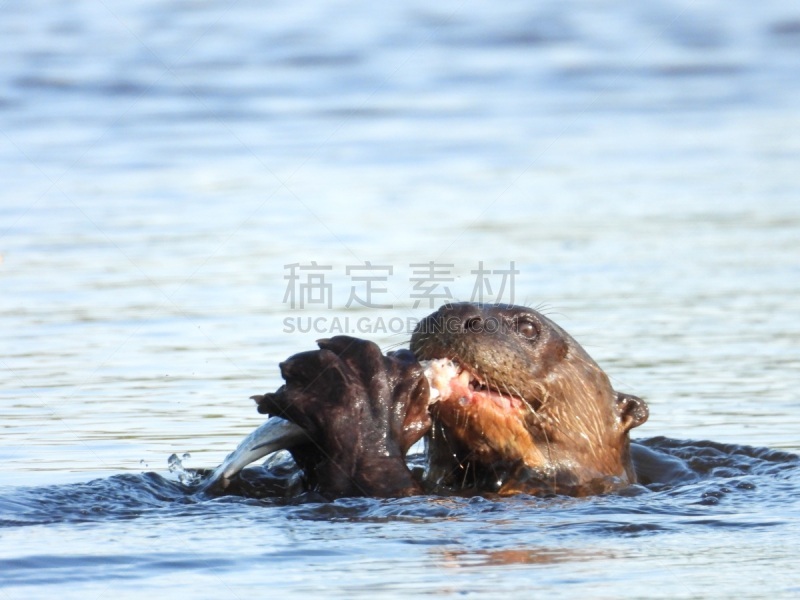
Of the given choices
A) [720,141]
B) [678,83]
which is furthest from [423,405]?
[678,83]

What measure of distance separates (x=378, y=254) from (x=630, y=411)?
4.11m

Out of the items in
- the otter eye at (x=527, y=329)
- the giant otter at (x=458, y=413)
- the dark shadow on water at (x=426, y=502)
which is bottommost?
the dark shadow on water at (x=426, y=502)

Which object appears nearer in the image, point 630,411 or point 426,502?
point 426,502

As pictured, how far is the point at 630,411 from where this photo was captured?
270 inches

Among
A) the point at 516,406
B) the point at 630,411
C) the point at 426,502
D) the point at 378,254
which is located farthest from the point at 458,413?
the point at 378,254

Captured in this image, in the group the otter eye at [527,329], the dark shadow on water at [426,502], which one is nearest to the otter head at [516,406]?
the otter eye at [527,329]

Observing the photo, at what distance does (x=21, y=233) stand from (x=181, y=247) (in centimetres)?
136

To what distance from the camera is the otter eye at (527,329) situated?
6512 mm

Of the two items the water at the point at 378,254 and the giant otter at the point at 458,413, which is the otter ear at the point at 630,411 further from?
the water at the point at 378,254

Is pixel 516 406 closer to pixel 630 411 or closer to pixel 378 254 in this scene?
pixel 630 411

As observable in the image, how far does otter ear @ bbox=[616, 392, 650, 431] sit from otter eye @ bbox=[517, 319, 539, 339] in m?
0.56

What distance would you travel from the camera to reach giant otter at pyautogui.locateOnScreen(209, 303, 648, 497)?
5.80 metres

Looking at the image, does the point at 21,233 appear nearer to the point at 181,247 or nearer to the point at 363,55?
the point at 181,247

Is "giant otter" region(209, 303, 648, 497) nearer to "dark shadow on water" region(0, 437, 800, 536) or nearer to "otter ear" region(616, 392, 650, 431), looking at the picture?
"otter ear" region(616, 392, 650, 431)
